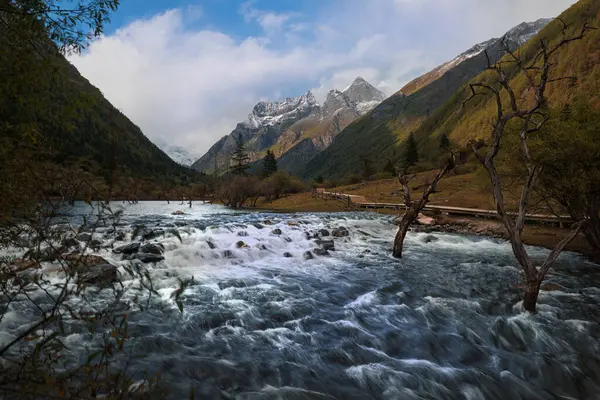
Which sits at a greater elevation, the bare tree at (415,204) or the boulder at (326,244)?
the bare tree at (415,204)

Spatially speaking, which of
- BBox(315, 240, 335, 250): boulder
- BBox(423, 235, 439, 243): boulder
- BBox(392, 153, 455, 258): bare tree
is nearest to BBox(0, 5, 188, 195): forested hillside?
BBox(392, 153, 455, 258): bare tree

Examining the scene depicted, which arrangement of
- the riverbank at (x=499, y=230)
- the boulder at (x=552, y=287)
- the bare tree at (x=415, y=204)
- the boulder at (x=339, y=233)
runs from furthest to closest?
the boulder at (x=339, y=233), the riverbank at (x=499, y=230), the bare tree at (x=415, y=204), the boulder at (x=552, y=287)

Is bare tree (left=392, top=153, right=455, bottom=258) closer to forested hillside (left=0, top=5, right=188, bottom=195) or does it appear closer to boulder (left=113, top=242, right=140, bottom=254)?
boulder (left=113, top=242, right=140, bottom=254)

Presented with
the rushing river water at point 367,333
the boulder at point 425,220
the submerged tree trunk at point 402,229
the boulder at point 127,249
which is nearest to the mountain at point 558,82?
the boulder at point 425,220

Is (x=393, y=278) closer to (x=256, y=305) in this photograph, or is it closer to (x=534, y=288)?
(x=534, y=288)

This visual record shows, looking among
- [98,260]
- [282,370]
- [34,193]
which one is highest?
[34,193]

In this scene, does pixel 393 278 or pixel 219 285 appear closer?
pixel 219 285

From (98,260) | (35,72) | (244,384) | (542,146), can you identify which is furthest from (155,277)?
(542,146)

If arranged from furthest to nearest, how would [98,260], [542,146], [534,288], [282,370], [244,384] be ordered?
1. [542,146]
2. [98,260]
3. [534,288]
4. [282,370]
5. [244,384]

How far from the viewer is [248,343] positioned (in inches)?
335

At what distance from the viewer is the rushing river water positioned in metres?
6.91

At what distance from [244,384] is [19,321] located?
692 centimetres

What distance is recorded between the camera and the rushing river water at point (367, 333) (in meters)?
6.91

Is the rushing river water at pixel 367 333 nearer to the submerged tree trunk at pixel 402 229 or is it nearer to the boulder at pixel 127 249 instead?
the boulder at pixel 127 249
